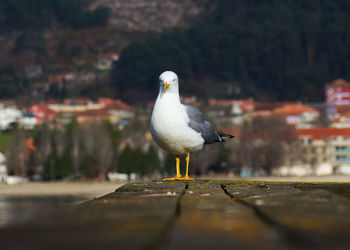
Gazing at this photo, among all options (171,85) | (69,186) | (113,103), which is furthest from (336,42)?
(171,85)

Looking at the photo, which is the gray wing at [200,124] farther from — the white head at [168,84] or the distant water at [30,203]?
the distant water at [30,203]

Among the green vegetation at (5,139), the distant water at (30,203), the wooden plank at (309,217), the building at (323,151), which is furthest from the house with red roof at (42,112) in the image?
the wooden plank at (309,217)

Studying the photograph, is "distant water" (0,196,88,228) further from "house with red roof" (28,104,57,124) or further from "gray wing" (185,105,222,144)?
"house with red roof" (28,104,57,124)

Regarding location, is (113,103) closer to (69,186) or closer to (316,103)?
(316,103)

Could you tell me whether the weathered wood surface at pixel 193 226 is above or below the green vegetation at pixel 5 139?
below

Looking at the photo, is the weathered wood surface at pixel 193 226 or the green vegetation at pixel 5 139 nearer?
the weathered wood surface at pixel 193 226

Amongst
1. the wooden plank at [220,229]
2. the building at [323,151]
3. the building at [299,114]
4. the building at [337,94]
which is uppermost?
the building at [337,94]

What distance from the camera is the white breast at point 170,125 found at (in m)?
8.20

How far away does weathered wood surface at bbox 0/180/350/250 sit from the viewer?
246 centimetres

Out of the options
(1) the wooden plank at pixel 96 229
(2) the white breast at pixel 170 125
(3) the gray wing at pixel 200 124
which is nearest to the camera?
(1) the wooden plank at pixel 96 229

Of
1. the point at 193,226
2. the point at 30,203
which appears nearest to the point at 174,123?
the point at 193,226

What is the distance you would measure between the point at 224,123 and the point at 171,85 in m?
124

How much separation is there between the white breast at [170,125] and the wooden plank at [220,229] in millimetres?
3927

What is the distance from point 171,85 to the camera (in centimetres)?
870
